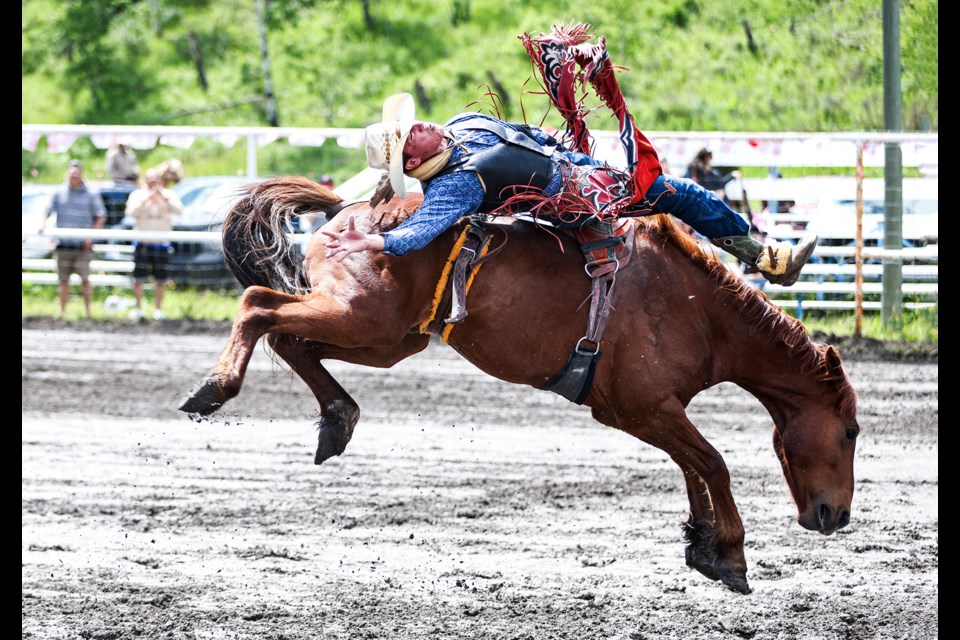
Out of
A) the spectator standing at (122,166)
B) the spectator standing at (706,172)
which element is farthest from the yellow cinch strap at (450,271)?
the spectator standing at (122,166)

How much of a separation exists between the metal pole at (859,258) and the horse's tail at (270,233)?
7.25m

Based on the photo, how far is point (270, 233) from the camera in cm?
495

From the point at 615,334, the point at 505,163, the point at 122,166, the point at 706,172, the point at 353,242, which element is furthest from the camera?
the point at 122,166

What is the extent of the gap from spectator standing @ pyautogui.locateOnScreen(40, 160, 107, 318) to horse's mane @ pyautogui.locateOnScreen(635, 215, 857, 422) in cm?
975

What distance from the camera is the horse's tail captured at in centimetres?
492

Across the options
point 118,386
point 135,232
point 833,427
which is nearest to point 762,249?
point 833,427

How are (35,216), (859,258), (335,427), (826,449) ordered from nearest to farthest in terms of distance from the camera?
(335,427), (826,449), (859,258), (35,216)

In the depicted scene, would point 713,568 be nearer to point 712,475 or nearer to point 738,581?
point 738,581

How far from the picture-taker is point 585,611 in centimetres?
491

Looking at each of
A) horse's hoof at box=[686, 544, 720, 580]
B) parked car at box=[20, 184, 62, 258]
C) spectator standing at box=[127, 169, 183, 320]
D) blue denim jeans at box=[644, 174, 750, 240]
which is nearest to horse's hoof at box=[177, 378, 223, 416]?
blue denim jeans at box=[644, 174, 750, 240]

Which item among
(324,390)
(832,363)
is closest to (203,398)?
(324,390)

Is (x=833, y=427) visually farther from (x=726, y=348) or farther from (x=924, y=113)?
(x=924, y=113)

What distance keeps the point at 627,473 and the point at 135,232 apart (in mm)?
7436

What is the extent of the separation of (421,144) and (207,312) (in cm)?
937
